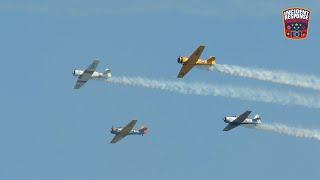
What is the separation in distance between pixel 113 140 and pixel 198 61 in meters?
37.6

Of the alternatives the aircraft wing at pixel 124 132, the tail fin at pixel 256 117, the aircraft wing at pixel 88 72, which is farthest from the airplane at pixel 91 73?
the tail fin at pixel 256 117

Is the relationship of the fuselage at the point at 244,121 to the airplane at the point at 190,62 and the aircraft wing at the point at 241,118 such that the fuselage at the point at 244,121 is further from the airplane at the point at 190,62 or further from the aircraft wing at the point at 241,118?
the airplane at the point at 190,62

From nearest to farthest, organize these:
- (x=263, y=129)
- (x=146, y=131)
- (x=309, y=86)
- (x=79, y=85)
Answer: (x=309, y=86) < (x=263, y=129) < (x=79, y=85) < (x=146, y=131)

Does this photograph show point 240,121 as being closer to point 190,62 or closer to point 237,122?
point 237,122

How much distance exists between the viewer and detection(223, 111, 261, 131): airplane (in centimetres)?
13075

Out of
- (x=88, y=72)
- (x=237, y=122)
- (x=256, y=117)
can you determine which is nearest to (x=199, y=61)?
(x=237, y=122)

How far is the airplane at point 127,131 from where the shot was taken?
146 meters

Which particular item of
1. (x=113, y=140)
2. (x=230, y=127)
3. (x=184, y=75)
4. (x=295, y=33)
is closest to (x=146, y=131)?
(x=113, y=140)

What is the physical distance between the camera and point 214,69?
119 m

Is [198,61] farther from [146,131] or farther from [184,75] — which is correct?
[146,131]

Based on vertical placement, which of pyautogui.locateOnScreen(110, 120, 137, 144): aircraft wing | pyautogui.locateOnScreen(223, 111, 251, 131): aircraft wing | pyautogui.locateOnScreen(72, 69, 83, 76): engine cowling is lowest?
pyautogui.locateOnScreen(110, 120, 137, 144): aircraft wing

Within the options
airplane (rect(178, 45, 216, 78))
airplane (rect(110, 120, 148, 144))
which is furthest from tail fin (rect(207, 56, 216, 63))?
airplane (rect(110, 120, 148, 144))

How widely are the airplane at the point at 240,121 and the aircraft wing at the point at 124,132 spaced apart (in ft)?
65.4

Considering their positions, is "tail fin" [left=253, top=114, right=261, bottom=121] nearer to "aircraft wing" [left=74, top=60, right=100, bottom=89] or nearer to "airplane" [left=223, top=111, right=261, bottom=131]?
"airplane" [left=223, top=111, right=261, bottom=131]
